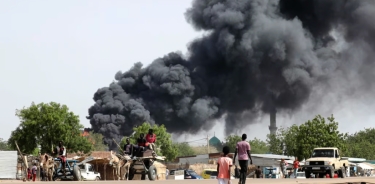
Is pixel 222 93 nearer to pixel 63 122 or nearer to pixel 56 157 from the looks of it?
pixel 63 122

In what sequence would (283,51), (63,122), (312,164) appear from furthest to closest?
(283,51) < (63,122) < (312,164)

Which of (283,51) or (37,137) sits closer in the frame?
(37,137)

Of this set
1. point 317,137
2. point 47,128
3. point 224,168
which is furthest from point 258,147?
point 224,168

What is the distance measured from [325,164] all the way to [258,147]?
88418 millimetres

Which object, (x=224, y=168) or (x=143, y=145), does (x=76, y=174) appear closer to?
(x=143, y=145)

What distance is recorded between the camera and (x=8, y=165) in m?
37.8

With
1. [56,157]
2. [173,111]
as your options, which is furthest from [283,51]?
[56,157]

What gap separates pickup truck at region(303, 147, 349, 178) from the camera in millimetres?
29453

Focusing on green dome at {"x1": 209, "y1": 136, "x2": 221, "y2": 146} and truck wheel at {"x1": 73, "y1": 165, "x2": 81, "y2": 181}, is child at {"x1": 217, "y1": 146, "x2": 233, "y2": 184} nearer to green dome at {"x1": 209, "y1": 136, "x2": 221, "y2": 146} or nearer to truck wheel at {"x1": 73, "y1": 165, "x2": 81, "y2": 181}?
truck wheel at {"x1": 73, "y1": 165, "x2": 81, "y2": 181}

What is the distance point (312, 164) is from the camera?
99.3 feet

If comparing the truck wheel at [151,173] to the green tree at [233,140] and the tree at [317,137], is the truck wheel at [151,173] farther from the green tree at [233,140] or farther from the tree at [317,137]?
the green tree at [233,140]

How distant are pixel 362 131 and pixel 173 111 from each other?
192ft

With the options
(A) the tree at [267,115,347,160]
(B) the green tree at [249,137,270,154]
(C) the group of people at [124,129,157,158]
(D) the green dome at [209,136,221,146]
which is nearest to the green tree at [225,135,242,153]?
(B) the green tree at [249,137,270,154]

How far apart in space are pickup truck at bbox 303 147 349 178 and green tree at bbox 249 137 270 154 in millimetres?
80275
